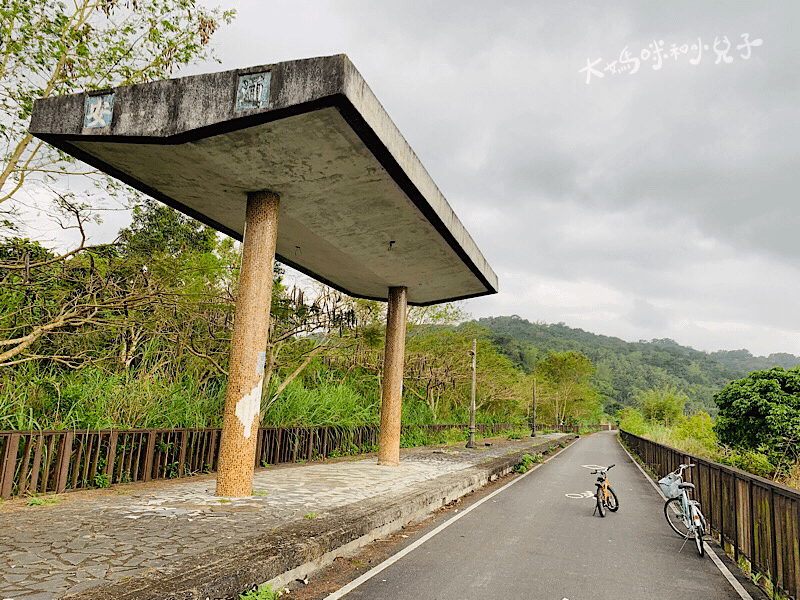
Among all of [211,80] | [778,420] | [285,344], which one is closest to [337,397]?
[285,344]

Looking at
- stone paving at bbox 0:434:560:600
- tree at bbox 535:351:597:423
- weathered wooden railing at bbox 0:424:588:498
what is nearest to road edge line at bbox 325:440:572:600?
stone paving at bbox 0:434:560:600

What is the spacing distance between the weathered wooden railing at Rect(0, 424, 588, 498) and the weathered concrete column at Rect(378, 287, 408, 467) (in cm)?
251

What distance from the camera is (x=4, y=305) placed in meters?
8.41

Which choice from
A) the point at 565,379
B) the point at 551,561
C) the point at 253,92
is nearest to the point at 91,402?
the point at 253,92

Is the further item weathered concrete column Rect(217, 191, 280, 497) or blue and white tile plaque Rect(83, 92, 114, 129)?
weathered concrete column Rect(217, 191, 280, 497)

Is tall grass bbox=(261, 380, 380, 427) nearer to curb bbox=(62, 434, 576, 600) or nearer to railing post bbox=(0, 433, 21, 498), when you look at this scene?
curb bbox=(62, 434, 576, 600)

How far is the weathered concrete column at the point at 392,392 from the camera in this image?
525 inches

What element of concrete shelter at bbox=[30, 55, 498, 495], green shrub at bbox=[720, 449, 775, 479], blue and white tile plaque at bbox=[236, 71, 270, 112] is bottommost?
green shrub at bbox=[720, 449, 775, 479]

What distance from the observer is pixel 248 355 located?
8062mm

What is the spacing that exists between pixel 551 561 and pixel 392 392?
7.88m

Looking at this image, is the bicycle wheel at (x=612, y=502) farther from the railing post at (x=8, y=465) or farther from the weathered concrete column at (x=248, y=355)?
the railing post at (x=8, y=465)

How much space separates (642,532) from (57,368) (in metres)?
10.3

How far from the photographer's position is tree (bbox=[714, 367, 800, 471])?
45.5 feet

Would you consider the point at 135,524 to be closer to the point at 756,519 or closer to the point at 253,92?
the point at 253,92
